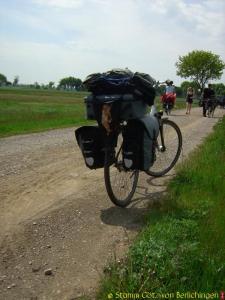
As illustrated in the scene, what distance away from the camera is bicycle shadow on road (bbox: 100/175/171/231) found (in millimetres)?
5359

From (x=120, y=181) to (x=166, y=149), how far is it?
167 centimetres

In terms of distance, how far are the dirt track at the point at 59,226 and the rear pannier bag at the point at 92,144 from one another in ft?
1.92

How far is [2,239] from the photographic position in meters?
4.81

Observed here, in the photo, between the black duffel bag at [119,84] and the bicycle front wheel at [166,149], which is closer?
the black duffel bag at [119,84]

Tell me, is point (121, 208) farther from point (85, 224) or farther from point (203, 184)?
point (203, 184)

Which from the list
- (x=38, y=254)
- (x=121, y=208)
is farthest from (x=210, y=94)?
(x=38, y=254)

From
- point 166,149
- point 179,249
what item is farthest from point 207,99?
point 179,249

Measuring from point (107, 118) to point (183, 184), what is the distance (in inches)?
72.8

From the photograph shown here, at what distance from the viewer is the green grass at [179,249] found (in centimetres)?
364

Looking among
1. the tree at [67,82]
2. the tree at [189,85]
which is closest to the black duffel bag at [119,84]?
the tree at [189,85]

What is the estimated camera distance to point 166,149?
24.6ft

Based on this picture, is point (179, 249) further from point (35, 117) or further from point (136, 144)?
point (35, 117)

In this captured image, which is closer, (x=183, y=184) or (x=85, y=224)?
(x=85, y=224)

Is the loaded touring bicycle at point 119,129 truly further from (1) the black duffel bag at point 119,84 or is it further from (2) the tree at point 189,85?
(2) the tree at point 189,85
